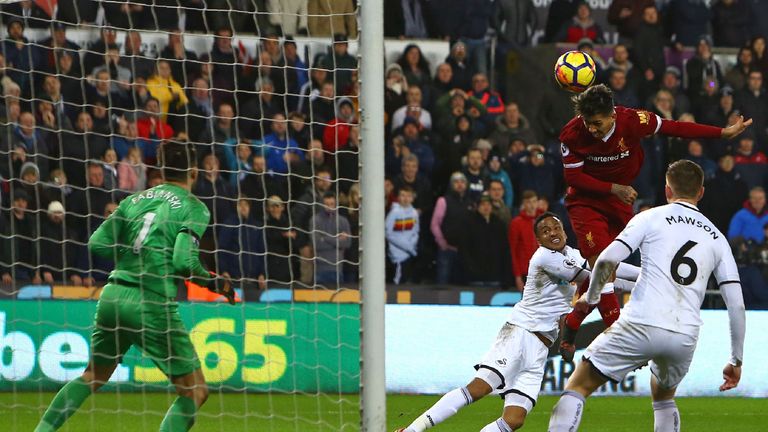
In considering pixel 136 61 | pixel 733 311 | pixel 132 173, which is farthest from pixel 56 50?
pixel 733 311

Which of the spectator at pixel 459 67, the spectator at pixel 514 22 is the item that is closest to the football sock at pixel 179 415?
the spectator at pixel 459 67

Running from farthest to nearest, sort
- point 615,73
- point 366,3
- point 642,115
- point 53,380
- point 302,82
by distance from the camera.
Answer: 1. point 615,73
2. point 302,82
3. point 53,380
4. point 642,115
5. point 366,3

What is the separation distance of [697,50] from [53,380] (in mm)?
Result: 9177

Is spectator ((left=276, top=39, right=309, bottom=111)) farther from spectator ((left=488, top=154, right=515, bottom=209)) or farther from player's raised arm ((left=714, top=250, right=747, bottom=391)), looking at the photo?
player's raised arm ((left=714, top=250, right=747, bottom=391))

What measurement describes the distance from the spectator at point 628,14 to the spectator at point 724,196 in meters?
2.50

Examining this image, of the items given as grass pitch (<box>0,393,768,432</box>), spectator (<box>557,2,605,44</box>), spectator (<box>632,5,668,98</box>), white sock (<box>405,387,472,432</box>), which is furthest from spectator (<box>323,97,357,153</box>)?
white sock (<box>405,387,472,432</box>)

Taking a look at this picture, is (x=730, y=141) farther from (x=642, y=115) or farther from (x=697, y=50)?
(x=642, y=115)

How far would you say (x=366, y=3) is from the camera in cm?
677

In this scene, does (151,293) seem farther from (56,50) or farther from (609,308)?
(56,50)

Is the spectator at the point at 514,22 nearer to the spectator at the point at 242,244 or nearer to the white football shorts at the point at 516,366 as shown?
the spectator at the point at 242,244

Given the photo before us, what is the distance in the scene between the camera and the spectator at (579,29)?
1680 centimetres

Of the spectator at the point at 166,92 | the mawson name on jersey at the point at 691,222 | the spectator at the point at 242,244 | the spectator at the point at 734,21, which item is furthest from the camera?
the spectator at the point at 734,21

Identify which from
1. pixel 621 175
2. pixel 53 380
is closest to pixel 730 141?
pixel 621 175

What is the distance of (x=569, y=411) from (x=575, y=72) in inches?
96.4
